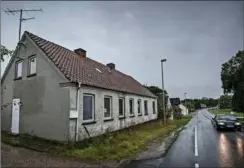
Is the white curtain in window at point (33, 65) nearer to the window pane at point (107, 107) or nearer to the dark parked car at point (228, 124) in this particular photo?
the window pane at point (107, 107)

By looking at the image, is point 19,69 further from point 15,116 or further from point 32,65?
point 15,116

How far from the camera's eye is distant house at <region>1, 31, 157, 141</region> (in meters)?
11.6

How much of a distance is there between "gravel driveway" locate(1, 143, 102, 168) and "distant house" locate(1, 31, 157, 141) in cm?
251

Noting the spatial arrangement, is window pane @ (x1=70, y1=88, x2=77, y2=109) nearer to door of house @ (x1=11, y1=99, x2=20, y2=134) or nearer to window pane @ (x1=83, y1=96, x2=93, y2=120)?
window pane @ (x1=83, y1=96, x2=93, y2=120)

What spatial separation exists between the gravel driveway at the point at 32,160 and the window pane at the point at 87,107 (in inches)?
159

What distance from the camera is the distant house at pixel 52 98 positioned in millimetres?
11590

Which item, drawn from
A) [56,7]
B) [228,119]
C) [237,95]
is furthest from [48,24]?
[237,95]

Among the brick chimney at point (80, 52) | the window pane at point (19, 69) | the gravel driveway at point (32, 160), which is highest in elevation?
the brick chimney at point (80, 52)

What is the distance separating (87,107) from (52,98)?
217 cm

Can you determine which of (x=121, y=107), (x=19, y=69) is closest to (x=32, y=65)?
(x=19, y=69)

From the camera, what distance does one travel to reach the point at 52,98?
39.9ft

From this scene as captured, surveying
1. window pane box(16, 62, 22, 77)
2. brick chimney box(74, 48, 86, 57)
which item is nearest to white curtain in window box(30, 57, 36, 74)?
window pane box(16, 62, 22, 77)

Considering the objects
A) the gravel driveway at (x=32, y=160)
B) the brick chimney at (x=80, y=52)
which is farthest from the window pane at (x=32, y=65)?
the gravel driveway at (x=32, y=160)

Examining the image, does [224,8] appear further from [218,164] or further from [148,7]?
[218,164]
